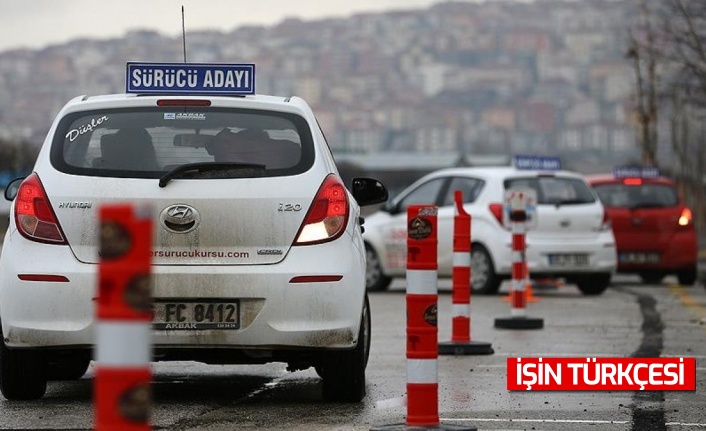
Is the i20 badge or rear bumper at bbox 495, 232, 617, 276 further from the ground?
the i20 badge

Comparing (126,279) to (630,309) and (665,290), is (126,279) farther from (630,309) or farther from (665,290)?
(665,290)

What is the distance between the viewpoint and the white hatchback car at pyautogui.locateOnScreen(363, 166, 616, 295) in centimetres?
2020

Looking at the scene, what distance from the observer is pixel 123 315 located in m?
4.17

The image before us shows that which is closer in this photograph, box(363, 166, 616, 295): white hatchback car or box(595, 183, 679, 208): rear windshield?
box(363, 166, 616, 295): white hatchback car

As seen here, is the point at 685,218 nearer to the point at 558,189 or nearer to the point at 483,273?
the point at 558,189

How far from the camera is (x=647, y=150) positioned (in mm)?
49938

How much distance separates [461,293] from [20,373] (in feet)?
14.0

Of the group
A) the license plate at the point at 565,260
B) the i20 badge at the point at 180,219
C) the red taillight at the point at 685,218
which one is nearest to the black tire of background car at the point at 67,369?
the i20 badge at the point at 180,219

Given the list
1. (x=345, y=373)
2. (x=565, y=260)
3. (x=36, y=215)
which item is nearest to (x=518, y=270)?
(x=345, y=373)

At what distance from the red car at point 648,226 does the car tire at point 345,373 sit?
47.3ft

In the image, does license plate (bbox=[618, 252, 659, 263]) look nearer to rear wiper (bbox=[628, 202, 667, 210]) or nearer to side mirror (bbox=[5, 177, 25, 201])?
rear wiper (bbox=[628, 202, 667, 210])

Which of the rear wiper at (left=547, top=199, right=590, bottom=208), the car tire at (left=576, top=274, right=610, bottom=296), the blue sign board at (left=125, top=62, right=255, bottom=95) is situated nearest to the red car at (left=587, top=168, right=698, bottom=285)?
the car tire at (left=576, top=274, right=610, bottom=296)

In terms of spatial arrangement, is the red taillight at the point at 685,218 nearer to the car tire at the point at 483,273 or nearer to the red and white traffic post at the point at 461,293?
the car tire at the point at 483,273

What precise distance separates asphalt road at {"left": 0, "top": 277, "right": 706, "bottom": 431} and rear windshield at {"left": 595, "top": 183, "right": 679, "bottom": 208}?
894cm
